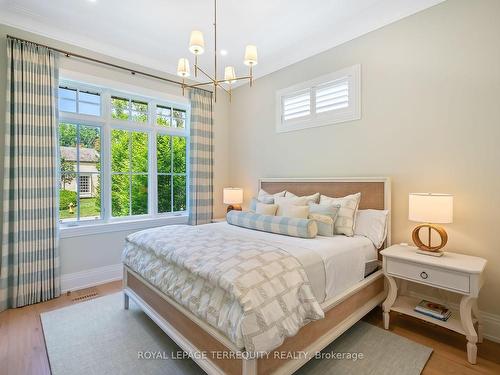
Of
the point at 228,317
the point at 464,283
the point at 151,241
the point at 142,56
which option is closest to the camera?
the point at 228,317

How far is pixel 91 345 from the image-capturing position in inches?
80.4

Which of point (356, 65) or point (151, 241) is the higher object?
point (356, 65)

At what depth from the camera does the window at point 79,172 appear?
321cm

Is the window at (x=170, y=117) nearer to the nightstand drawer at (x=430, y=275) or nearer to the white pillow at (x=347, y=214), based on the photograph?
the white pillow at (x=347, y=214)

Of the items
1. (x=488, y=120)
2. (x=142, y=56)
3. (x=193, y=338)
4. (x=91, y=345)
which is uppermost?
(x=142, y=56)

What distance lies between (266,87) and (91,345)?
376 cm

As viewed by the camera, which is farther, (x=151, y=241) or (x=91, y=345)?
(x=151, y=241)

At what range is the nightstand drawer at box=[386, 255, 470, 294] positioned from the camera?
1871mm

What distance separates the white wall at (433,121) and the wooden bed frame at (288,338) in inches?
7.9

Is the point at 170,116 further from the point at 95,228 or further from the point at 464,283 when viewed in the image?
the point at 464,283

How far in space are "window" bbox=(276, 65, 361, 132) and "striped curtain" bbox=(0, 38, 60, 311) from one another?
284 cm

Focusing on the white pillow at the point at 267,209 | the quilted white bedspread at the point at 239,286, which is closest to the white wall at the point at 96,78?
the quilted white bedspread at the point at 239,286

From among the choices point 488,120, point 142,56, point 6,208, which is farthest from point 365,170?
point 6,208

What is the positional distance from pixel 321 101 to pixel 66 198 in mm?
3460
